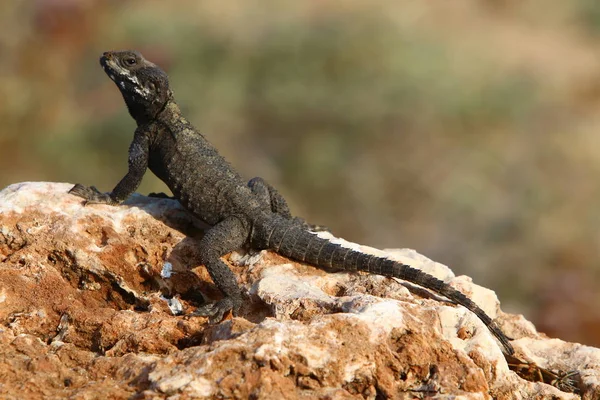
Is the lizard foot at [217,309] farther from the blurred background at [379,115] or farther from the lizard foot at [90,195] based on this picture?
the blurred background at [379,115]

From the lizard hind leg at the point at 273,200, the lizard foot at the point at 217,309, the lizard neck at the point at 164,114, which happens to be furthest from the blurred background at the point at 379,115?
the lizard foot at the point at 217,309

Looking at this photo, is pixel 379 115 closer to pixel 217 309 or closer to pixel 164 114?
pixel 164 114

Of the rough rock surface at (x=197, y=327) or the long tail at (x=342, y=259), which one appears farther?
the long tail at (x=342, y=259)

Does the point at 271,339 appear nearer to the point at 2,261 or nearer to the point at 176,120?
the point at 2,261

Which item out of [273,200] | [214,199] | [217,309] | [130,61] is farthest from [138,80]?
[217,309]

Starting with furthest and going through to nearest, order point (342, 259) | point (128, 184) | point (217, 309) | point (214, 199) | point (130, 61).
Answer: point (130, 61) < point (128, 184) < point (214, 199) < point (342, 259) < point (217, 309)
